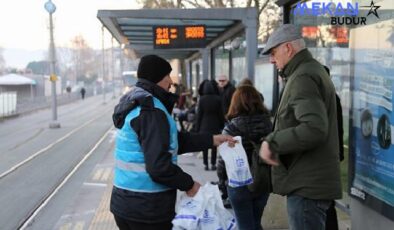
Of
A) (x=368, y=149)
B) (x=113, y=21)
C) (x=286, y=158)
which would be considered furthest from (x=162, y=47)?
(x=286, y=158)

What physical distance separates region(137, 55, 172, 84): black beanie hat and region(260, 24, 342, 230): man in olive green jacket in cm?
64

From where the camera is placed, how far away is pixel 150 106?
287 cm

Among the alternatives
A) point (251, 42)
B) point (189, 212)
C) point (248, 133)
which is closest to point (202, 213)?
point (189, 212)

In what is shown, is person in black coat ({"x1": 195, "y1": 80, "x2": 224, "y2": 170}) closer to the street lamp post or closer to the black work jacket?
the black work jacket

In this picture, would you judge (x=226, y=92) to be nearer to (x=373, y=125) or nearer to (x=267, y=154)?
(x=373, y=125)

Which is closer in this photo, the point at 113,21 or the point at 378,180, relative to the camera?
the point at 378,180

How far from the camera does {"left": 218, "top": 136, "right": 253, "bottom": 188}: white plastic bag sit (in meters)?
3.90

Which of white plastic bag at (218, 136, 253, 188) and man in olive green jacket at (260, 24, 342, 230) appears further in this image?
white plastic bag at (218, 136, 253, 188)

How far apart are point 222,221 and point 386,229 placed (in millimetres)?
1717

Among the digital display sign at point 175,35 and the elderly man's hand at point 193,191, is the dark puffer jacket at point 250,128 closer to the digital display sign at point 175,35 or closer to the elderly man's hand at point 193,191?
the elderly man's hand at point 193,191

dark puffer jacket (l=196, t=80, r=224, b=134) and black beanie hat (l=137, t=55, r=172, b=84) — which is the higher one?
black beanie hat (l=137, t=55, r=172, b=84)

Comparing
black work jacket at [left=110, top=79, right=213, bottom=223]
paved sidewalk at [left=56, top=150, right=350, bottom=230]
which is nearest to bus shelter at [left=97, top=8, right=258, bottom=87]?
paved sidewalk at [left=56, top=150, right=350, bottom=230]

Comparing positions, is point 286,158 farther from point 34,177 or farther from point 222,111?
point 34,177

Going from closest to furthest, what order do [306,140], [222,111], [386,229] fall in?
[306,140] < [386,229] < [222,111]
